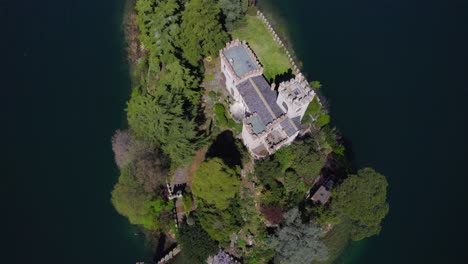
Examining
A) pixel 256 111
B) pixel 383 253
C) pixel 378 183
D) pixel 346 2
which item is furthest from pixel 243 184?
pixel 346 2

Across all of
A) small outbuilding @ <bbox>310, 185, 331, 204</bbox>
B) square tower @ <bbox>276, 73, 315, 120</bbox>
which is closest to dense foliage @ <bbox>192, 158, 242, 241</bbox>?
small outbuilding @ <bbox>310, 185, 331, 204</bbox>

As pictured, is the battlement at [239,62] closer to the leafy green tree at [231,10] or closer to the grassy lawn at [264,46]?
the grassy lawn at [264,46]

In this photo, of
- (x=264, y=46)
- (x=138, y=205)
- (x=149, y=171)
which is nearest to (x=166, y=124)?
(x=149, y=171)

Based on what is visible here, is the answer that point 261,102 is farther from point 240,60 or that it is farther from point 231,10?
point 231,10

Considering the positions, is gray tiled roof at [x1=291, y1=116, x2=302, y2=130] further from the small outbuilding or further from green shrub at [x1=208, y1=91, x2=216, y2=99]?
green shrub at [x1=208, y1=91, x2=216, y2=99]

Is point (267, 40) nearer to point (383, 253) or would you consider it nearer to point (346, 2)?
point (346, 2)

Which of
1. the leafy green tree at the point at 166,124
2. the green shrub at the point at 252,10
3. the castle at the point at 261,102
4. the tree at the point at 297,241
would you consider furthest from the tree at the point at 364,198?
the green shrub at the point at 252,10
